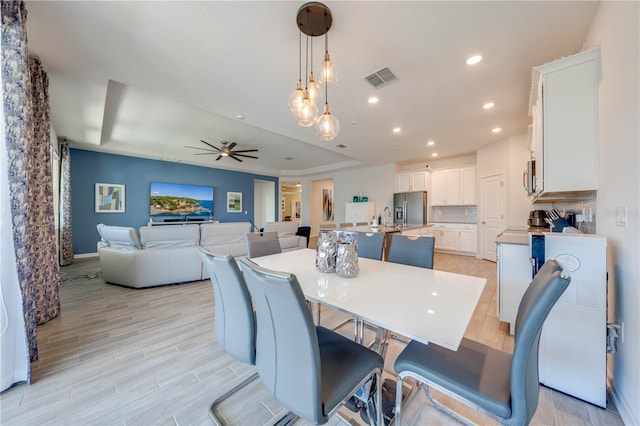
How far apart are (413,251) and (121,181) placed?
7834 millimetres

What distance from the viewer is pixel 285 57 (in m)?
2.35

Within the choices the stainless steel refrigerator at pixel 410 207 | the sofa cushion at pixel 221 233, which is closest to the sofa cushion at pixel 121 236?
the sofa cushion at pixel 221 233

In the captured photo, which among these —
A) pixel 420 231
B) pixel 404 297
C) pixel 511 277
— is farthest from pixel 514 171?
pixel 404 297

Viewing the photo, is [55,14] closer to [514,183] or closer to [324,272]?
[324,272]

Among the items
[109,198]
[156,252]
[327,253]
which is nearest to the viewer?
[327,253]

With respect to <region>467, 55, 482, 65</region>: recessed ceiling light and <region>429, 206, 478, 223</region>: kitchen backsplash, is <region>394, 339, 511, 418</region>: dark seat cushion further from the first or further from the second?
<region>429, 206, 478, 223</region>: kitchen backsplash

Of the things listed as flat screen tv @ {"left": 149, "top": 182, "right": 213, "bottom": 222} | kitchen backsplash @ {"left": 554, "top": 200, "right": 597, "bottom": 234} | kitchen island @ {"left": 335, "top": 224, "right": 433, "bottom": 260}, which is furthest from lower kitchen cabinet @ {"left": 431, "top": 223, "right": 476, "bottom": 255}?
flat screen tv @ {"left": 149, "top": 182, "right": 213, "bottom": 222}

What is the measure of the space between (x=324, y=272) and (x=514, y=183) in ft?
17.5

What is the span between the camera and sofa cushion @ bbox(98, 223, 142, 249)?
3.55 metres

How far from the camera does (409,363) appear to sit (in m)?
1.12

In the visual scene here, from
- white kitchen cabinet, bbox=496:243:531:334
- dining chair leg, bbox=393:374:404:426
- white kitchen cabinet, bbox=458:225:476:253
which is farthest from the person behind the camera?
white kitchen cabinet, bbox=458:225:476:253

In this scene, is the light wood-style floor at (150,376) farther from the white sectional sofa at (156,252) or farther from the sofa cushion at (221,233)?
the sofa cushion at (221,233)

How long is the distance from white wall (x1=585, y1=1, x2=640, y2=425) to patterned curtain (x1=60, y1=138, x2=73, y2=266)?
818cm

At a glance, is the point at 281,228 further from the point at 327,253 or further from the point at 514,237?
the point at 514,237
